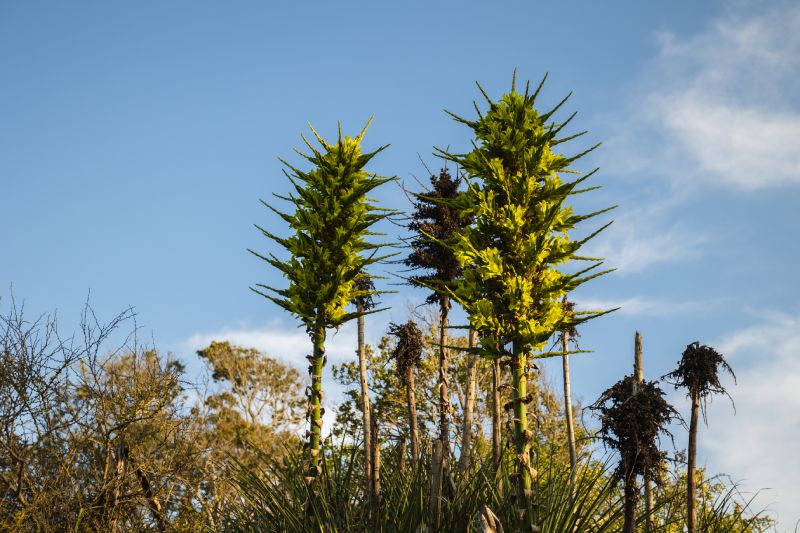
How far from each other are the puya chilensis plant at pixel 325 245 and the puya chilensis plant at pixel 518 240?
146cm

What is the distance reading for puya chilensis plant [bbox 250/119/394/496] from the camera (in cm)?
1073

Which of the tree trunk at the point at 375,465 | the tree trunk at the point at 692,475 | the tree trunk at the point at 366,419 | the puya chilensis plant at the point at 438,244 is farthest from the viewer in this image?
the puya chilensis plant at the point at 438,244

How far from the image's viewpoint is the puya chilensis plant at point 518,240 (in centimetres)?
1029

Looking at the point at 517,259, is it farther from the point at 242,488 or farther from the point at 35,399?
the point at 35,399

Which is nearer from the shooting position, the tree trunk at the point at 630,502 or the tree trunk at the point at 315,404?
the tree trunk at the point at 630,502

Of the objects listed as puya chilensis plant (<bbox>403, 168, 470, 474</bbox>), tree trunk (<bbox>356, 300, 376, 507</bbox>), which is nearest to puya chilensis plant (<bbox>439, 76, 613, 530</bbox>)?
tree trunk (<bbox>356, 300, 376, 507</bbox>)

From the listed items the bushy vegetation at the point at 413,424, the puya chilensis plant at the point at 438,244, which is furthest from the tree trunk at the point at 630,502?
the puya chilensis plant at the point at 438,244

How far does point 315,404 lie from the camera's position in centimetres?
1018

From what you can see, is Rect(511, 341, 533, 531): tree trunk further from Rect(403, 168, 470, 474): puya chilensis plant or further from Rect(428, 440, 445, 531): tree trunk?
Rect(403, 168, 470, 474): puya chilensis plant

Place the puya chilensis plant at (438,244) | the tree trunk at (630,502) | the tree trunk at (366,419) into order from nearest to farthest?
the tree trunk at (366,419), the tree trunk at (630,502), the puya chilensis plant at (438,244)

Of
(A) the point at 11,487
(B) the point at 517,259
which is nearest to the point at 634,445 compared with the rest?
(B) the point at 517,259

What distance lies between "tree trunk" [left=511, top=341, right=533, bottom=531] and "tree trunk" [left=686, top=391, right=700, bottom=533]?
9.10 feet

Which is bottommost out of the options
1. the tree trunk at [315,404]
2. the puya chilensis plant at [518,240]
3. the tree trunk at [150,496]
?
the tree trunk at [150,496]

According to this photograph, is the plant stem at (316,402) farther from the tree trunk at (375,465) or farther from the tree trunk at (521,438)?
the tree trunk at (521,438)
